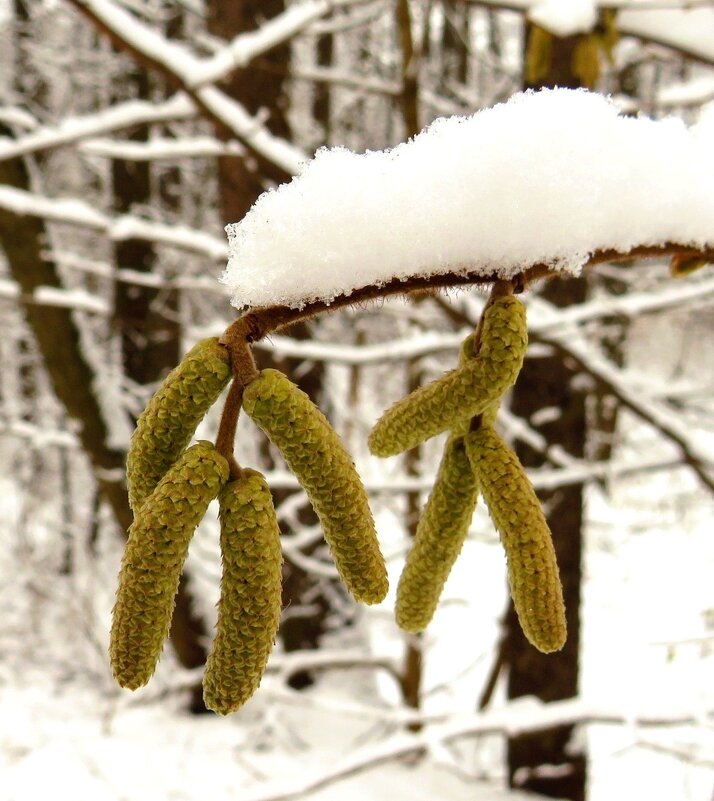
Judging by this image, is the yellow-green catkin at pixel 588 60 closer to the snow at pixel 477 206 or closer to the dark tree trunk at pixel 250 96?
the snow at pixel 477 206

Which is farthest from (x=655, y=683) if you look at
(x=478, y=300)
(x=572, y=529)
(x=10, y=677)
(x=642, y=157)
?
(x=642, y=157)

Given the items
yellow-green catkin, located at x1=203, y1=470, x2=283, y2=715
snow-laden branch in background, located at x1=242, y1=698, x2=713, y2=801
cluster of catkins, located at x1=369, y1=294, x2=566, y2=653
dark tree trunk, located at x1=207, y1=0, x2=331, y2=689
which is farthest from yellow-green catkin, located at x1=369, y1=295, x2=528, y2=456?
dark tree trunk, located at x1=207, y1=0, x2=331, y2=689

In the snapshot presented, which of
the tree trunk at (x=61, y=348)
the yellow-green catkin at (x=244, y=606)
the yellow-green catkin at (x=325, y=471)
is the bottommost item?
the yellow-green catkin at (x=244, y=606)

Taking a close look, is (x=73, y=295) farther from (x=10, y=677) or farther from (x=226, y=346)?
(x=10, y=677)

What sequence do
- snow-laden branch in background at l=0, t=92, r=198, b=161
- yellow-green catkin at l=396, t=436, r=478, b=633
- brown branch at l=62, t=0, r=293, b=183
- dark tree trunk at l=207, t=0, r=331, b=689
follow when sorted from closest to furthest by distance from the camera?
yellow-green catkin at l=396, t=436, r=478, b=633 < brown branch at l=62, t=0, r=293, b=183 < snow-laden branch in background at l=0, t=92, r=198, b=161 < dark tree trunk at l=207, t=0, r=331, b=689

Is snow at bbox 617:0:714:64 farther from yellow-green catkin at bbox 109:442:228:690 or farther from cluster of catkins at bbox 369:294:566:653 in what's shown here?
yellow-green catkin at bbox 109:442:228:690

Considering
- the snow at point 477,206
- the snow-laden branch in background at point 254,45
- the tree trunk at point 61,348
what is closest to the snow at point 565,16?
the snow-laden branch in background at point 254,45

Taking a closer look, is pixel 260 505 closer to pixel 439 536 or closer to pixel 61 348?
pixel 439 536
